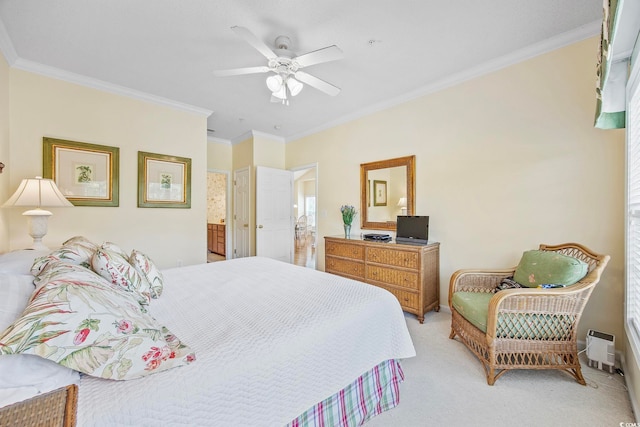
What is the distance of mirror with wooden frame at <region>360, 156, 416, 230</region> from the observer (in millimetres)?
3338

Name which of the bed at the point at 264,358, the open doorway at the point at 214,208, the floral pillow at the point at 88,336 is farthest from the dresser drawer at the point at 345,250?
the open doorway at the point at 214,208

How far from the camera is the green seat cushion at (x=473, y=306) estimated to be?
1.90 meters

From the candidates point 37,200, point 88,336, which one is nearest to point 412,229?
point 88,336

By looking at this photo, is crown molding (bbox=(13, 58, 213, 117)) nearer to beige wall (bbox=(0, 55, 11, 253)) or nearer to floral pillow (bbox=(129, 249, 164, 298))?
beige wall (bbox=(0, 55, 11, 253))

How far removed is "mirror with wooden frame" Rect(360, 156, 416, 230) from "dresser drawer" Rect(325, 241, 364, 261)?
531 millimetres

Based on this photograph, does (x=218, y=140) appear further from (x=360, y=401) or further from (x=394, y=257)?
(x=360, y=401)

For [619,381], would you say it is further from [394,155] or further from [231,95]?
[231,95]

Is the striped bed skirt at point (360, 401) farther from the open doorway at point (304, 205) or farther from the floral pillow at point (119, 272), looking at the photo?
the open doorway at point (304, 205)

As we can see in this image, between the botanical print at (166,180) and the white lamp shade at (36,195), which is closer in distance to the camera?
the white lamp shade at (36,195)

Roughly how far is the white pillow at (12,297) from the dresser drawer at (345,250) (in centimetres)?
282

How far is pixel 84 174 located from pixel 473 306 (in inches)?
167

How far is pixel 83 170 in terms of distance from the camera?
Answer: 9.84ft

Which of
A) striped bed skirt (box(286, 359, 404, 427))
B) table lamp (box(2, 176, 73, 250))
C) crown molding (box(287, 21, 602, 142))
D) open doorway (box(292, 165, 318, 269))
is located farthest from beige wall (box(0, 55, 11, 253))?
open doorway (box(292, 165, 318, 269))

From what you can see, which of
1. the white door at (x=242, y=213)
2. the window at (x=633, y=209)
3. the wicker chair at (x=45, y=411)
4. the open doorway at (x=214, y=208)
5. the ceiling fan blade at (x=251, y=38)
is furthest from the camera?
the open doorway at (x=214, y=208)
